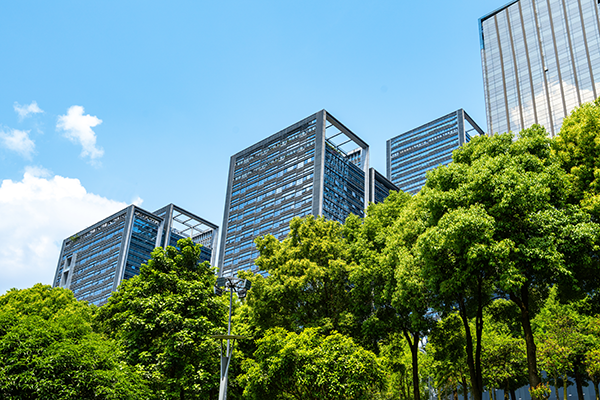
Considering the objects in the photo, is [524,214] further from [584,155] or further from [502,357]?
[502,357]

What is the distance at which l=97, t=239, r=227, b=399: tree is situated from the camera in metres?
22.5

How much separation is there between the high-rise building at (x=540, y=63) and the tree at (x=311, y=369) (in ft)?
241

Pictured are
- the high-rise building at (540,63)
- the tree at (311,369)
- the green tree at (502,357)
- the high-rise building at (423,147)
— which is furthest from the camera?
the high-rise building at (423,147)

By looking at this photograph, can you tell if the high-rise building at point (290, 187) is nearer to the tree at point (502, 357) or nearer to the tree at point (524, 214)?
the tree at point (502, 357)

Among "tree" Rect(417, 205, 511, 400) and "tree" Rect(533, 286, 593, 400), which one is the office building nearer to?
"tree" Rect(533, 286, 593, 400)

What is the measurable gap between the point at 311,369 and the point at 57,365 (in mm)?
9929

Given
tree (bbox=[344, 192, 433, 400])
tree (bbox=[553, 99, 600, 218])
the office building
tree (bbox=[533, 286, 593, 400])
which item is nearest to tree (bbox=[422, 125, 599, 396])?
tree (bbox=[553, 99, 600, 218])

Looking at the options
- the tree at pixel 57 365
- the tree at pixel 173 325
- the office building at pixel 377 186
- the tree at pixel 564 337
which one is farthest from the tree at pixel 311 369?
the office building at pixel 377 186

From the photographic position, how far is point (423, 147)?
557 feet

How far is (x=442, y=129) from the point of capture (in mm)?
163625

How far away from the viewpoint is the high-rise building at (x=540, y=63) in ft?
271

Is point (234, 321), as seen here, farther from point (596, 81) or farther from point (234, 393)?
point (596, 81)

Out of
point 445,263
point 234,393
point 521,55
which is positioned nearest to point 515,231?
point 445,263

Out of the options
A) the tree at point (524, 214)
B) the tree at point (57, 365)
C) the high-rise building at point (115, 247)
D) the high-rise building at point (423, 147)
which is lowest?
the tree at point (57, 365)
